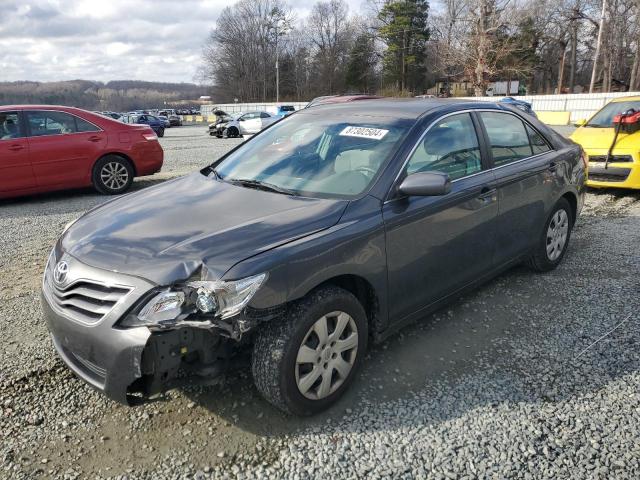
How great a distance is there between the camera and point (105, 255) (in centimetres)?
249

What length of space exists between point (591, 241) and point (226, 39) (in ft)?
261

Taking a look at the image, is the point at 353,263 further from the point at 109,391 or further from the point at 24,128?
the point at 24,128

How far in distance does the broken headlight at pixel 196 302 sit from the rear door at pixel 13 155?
21.7 ft

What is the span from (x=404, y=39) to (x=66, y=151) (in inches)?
2455

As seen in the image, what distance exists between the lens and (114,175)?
27.4 feet

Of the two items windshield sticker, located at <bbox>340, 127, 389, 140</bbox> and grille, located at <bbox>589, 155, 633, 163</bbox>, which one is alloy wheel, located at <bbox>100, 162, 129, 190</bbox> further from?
grille, located at <bbox>589, 155, 633, 163</bbox>

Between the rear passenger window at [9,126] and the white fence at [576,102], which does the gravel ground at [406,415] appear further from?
the white fence at [576,102]

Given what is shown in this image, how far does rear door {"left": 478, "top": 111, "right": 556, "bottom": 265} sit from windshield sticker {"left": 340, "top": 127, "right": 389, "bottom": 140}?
1041 millimetres

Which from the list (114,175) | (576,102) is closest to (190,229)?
(114,175)

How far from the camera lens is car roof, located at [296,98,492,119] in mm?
3459

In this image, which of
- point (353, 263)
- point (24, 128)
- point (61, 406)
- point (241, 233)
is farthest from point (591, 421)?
point (24, 128)

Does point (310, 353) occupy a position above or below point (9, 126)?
below

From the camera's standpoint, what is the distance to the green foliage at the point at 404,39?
61.9 metres

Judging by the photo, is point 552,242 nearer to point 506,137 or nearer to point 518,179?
point 518,179
